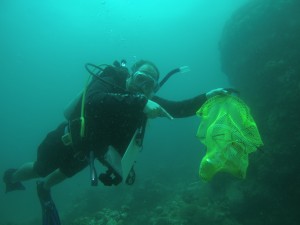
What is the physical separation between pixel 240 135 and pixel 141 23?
9725 cm

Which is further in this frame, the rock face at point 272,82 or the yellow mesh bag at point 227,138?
the rock face at point 272,82

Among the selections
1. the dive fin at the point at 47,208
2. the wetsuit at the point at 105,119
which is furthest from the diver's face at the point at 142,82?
the dive fin at the point at 47,208

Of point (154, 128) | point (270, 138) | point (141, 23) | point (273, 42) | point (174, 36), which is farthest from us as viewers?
point (174, 36)

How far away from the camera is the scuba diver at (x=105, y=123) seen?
10.6ft

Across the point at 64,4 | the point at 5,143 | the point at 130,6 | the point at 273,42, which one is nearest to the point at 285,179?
the point at 273,42

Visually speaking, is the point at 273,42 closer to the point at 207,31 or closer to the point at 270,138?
the point at 270,138

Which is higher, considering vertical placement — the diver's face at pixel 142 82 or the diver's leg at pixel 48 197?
the diver's face at pixel 142 82

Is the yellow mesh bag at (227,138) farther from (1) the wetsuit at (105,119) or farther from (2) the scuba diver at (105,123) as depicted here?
(1) the wetsuit at (105,119)

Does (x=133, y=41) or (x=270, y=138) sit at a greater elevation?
(x=133, y=41)

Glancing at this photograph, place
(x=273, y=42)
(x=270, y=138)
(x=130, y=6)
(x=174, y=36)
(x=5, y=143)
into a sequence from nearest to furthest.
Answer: (x=270, y=138) < (x=273, y=42) < (x=130, y=6) < (x=174, y=36) < (x=5, y=143)

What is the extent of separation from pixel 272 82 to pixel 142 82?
9609mm

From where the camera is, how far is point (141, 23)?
309 ft

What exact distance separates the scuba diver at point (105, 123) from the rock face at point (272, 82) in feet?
20.1

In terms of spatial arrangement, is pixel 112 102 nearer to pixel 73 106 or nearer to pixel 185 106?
pixel 73 106
